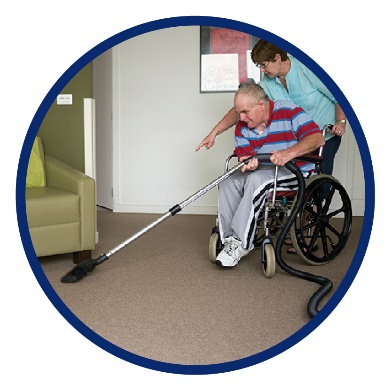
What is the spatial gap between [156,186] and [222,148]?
2.06 ft

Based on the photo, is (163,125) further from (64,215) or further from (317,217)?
(317,217)

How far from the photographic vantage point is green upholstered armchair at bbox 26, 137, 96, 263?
2.71 meters

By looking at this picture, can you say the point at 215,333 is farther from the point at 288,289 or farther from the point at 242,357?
the point at 288,289

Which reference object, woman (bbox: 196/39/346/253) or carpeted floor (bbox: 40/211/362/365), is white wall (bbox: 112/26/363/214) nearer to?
carpeted floor (bbox: 40/211/362/365)

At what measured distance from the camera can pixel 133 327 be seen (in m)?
2.10

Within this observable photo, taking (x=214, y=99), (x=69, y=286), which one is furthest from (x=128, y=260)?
(x=214, y=99)

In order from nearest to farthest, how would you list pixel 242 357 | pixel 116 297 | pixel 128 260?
pixel 242 357
pixel 116 297
pixel 128 260

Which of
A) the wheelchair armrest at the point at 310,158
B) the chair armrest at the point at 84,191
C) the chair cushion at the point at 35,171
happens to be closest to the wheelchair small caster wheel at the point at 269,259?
the wheelchair armrest at the point at 310,158

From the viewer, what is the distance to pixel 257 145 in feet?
9.11

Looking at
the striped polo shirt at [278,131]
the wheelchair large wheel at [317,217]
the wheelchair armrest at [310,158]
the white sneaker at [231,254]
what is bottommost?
the white sneaker at [231,254]

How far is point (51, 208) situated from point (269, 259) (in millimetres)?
1122

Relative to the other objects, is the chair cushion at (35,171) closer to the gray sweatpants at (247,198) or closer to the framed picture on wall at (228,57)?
the gray sweatpants at (247,198)

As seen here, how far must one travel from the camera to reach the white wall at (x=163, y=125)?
4262 millimetres

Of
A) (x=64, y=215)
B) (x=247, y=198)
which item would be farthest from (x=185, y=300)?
(x=64, y=215)
